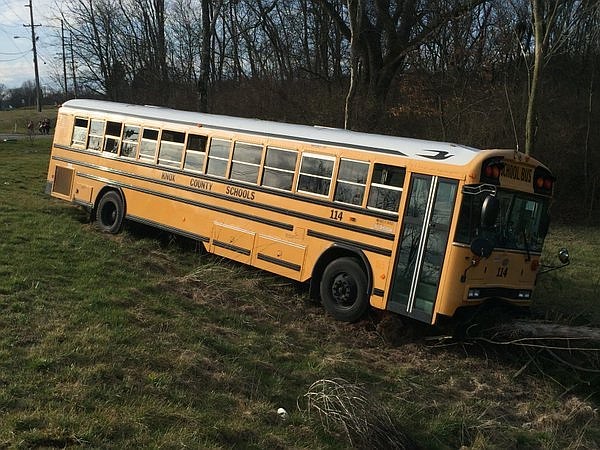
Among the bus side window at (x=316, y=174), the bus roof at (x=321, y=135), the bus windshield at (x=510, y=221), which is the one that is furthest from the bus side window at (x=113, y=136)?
the bus windshield at (x=510, y=221)

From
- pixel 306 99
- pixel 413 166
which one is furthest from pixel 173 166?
pixel 306 99

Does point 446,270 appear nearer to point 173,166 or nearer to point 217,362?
point 217,362

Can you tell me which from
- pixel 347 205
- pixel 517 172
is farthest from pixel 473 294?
pixel 347 205

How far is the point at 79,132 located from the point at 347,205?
281 inches

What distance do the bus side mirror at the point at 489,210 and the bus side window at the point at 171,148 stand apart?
5.86 metres

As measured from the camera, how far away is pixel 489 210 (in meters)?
7.08

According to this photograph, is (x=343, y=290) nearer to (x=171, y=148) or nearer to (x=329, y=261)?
(x=329, y=261)

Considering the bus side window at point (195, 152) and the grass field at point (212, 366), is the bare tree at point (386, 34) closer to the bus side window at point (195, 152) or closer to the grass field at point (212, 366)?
the bus side window at point (195, 152)

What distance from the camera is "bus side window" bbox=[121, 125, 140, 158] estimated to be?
1190 centimetres

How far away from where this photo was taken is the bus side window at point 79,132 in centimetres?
1297

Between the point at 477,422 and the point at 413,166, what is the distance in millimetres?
3244

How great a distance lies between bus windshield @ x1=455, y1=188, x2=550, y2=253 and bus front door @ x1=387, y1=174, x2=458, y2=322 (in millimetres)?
209

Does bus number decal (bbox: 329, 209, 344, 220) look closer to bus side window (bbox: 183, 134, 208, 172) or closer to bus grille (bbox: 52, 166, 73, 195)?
bus side window (bbox: 183, 134, 208, 172)

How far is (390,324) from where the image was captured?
8.17m
